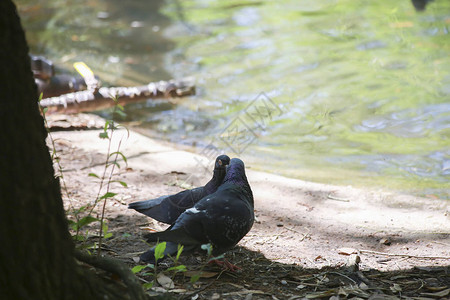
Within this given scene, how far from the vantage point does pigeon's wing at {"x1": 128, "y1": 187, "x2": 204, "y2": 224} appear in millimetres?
3777

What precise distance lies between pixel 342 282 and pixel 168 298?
3.82 ft

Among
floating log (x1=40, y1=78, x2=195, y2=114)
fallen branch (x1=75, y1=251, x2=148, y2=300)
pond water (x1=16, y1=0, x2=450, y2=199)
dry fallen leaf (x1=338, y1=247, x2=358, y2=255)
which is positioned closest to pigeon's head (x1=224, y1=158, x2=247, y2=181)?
dry fallen leaf (x1=338, y1=247, x2=358, y2=255)

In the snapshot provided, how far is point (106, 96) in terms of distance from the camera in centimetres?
754

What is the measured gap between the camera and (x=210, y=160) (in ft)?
19.5

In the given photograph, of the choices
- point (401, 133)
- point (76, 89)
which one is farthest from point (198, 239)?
point (76, 89)

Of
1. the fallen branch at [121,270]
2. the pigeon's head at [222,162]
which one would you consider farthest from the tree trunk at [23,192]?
the pigeon's head at [222,162]

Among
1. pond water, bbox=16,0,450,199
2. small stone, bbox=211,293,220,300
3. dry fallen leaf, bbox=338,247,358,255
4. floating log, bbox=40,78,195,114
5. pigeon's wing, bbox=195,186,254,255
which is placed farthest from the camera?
floating log, bbox=40,78,195,114

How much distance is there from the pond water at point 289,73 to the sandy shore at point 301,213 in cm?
78

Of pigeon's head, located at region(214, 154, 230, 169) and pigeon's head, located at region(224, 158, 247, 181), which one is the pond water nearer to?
pigeon's head, located at region(214, 154, 230, 169)

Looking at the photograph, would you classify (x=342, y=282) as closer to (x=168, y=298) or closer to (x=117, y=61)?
(x=168, y=298)

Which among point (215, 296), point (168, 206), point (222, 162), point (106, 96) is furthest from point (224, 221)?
point (106, 96)

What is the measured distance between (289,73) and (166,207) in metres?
6.16

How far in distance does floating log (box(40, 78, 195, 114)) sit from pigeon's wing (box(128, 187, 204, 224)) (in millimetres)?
3102

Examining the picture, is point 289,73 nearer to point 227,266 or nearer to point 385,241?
point 385,241
